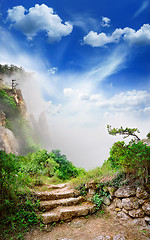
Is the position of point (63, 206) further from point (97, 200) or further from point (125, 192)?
point (125, 192)

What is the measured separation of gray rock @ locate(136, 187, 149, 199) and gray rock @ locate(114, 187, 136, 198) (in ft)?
0.52

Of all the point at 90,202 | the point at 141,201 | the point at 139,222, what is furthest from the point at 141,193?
the point at 90,202

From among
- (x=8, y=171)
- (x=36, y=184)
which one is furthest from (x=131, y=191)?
(x=36, y=184)

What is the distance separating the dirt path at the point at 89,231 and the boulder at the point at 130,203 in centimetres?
47

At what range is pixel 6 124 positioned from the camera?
52.5 ft

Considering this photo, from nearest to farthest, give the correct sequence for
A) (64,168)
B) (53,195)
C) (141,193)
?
(141,193) < (53,195) < (64,168)

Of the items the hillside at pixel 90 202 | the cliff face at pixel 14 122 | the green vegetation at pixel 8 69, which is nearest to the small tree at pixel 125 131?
the hillside at pixel 90 202

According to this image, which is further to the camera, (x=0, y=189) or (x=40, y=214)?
(x=40, y=214)

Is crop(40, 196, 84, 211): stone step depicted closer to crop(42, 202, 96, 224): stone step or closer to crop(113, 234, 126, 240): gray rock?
crop(42, 202, 96, 224): stone step

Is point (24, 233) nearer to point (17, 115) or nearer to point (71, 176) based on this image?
point (71, 176)

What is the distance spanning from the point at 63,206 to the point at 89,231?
54.8 inches

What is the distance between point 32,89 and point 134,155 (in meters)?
35.3

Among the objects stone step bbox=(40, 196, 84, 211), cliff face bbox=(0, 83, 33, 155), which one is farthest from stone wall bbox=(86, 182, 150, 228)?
cliff face bbox=(0, 83, 33, 155)

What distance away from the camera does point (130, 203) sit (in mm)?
4000
